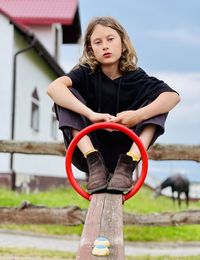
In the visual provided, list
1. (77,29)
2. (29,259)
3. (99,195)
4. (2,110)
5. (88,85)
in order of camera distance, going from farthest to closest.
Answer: (77,29) < (2,110) < (29,259) < (88,85) < (99,195)

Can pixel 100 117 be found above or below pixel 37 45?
below

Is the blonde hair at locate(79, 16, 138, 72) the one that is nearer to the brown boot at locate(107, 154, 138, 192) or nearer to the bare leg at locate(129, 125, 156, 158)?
the bare leg at locate(129, 125, 156, 158)

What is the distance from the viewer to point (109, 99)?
12.2 ft

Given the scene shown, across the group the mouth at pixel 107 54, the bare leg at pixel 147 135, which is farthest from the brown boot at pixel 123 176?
the mouth at pixel 107 54

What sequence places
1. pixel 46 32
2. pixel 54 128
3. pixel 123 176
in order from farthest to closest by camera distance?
1. pixel 54 128
2. pixel 46 32
3. pixel 123 176

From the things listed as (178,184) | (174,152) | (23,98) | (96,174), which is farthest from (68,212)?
(178,184)

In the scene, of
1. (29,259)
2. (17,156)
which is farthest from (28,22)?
(29,259)

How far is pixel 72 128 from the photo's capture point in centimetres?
344

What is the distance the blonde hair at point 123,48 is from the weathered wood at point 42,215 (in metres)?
3.72

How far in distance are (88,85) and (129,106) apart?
261 mm

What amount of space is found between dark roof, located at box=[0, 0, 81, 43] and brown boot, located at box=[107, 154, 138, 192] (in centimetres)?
1400

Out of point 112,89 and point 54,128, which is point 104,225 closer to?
point 112,89

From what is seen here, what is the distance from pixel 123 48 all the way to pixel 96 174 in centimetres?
88

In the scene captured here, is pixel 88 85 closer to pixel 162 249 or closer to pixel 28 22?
pixel 162 249
